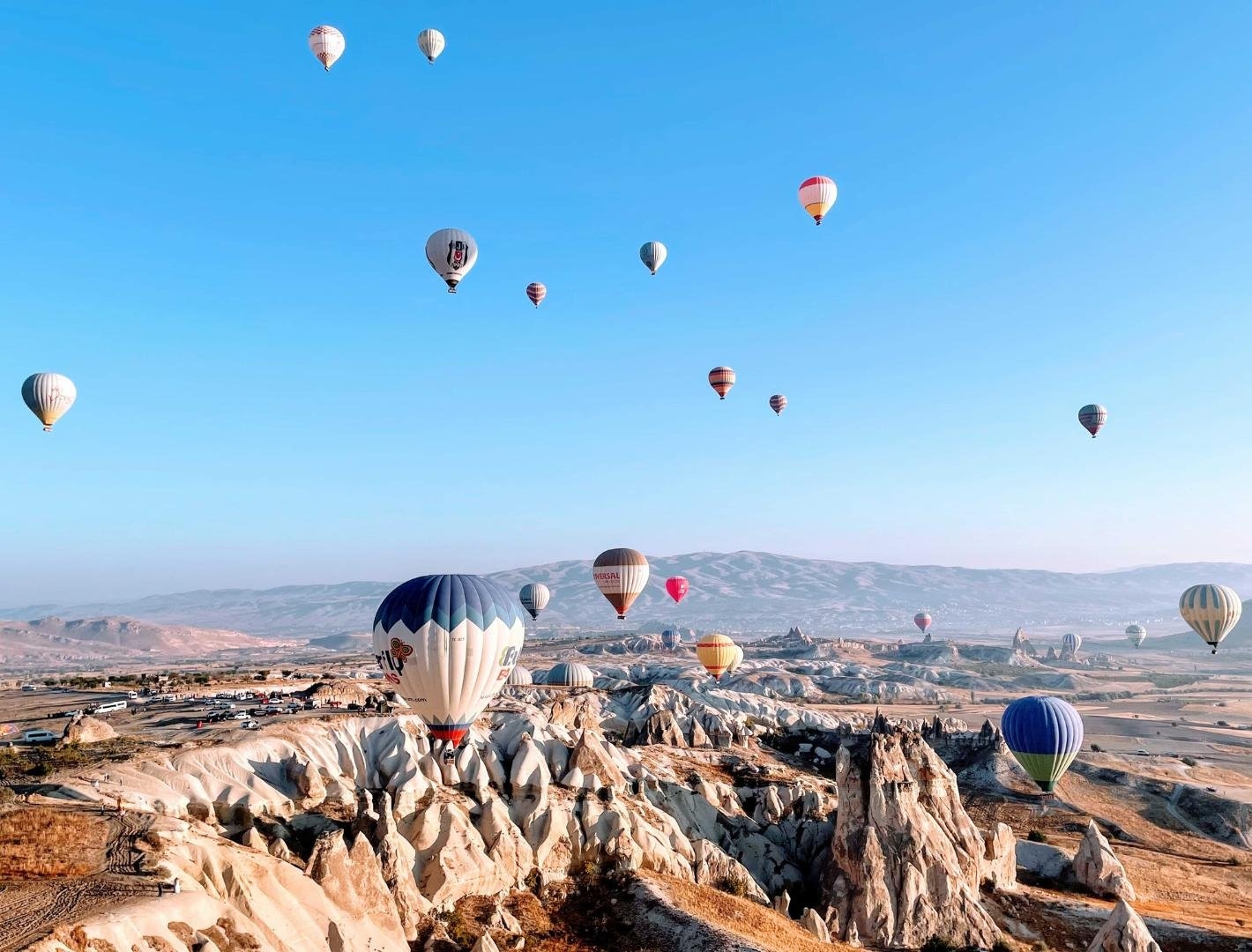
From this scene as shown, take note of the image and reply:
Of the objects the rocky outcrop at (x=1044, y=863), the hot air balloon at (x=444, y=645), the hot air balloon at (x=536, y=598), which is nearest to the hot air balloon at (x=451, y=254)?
the hot air balloon at (x=444, y=645)

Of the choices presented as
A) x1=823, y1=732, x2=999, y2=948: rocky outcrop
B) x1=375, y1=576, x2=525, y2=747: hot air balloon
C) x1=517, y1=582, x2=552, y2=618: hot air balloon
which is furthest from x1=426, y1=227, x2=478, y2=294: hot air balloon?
x1=517, y1=582, x2=552, y2=618: hot air balloon

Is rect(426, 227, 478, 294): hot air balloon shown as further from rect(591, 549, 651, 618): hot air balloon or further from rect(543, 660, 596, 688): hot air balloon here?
rect(543, 660, 596, 688): hot air balloon

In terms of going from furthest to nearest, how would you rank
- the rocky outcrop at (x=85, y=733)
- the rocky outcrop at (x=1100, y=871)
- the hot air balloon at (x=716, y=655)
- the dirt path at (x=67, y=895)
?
the hot air balloon at (x=716, y=655)
the rocky outcrop at (x=1100, y=871)
the rocky outcrop at (x=85, y=733)
the dirt path at (x=67, y=895)

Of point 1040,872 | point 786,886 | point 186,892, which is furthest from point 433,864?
point 1040,872

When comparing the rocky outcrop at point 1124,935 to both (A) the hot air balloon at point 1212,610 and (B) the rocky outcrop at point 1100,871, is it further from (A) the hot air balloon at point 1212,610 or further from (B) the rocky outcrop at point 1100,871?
(A) the hot air balloon at point 1212,610

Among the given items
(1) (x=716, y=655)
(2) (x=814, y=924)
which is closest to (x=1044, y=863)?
(2) (x=814, y=924)
